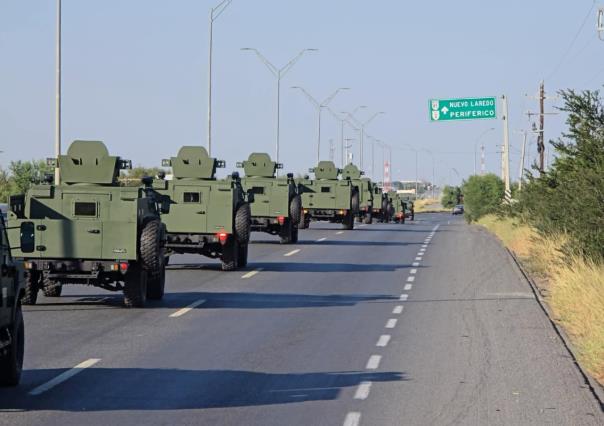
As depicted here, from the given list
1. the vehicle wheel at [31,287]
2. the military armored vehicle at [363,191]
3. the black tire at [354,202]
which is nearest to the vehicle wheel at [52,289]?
the vehicle wheel at [31,287]

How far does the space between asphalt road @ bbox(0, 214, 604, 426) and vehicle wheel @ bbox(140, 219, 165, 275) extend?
2.29 feet

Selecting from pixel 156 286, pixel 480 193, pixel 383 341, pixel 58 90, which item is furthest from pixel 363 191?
pixel 383 341

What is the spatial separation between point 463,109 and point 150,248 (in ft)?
149

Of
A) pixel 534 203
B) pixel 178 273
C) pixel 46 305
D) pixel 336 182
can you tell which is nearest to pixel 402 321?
pixel 46 305

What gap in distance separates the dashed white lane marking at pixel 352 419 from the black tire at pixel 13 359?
3.15m

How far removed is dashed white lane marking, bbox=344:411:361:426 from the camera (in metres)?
10.9

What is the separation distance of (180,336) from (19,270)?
5.06 metres

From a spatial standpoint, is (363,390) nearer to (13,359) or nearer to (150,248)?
(13,359)

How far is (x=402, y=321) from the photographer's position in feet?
64.3

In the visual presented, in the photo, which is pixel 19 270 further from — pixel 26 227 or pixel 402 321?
pixel 402 321

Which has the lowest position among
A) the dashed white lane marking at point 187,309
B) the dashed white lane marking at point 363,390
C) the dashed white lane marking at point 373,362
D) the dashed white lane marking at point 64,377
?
the dashed white lane marking at point 363,390

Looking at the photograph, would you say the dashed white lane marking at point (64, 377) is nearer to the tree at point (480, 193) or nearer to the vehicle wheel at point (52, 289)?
the vehicle wheel at point (52, 289)

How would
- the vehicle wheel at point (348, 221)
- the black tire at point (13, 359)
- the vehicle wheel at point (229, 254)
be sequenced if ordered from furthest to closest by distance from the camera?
the vehicle wheel at point (348, 221) → the vehicle wheel at point (229, 254) → the black tire at point (13, 359)

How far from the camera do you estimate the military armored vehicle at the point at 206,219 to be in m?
29.3
